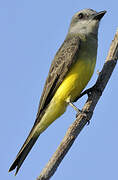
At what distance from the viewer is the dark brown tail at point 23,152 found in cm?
→ 804

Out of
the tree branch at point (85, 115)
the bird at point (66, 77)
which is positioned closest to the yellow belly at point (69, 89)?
the bird at point (66, 77)

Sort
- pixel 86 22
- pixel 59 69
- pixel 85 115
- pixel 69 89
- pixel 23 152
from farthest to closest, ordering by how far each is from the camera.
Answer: pixel 86 22 < pixel 59 69 < pixel 69 89 < pixel 23 152 < pixel 85 115

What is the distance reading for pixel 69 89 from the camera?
8.71 m

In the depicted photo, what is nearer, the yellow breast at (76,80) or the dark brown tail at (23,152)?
the dark brown tail at (23,152)

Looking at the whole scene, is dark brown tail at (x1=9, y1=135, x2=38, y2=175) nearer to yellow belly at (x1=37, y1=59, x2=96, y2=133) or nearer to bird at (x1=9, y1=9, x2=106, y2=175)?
bird at (x1=9, y1=9, x2=106, y2=175)

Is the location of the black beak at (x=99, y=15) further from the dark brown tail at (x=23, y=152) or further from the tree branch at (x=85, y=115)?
the dark brown tail at (x=23, y=152)

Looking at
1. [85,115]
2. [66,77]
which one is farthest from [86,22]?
[85,115]

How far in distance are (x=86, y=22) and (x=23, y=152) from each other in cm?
388

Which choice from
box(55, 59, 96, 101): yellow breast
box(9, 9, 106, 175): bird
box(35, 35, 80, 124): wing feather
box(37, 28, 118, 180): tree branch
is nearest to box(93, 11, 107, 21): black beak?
box(9, 9, 106, 175): bird

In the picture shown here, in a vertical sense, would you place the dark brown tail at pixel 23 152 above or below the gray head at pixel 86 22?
below

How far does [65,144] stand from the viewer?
6859mm

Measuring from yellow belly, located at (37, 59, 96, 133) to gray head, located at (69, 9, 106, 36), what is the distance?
1.16 metres

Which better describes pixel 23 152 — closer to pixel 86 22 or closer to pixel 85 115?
pixel 85 115

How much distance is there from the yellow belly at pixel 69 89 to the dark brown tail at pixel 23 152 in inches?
12.8
